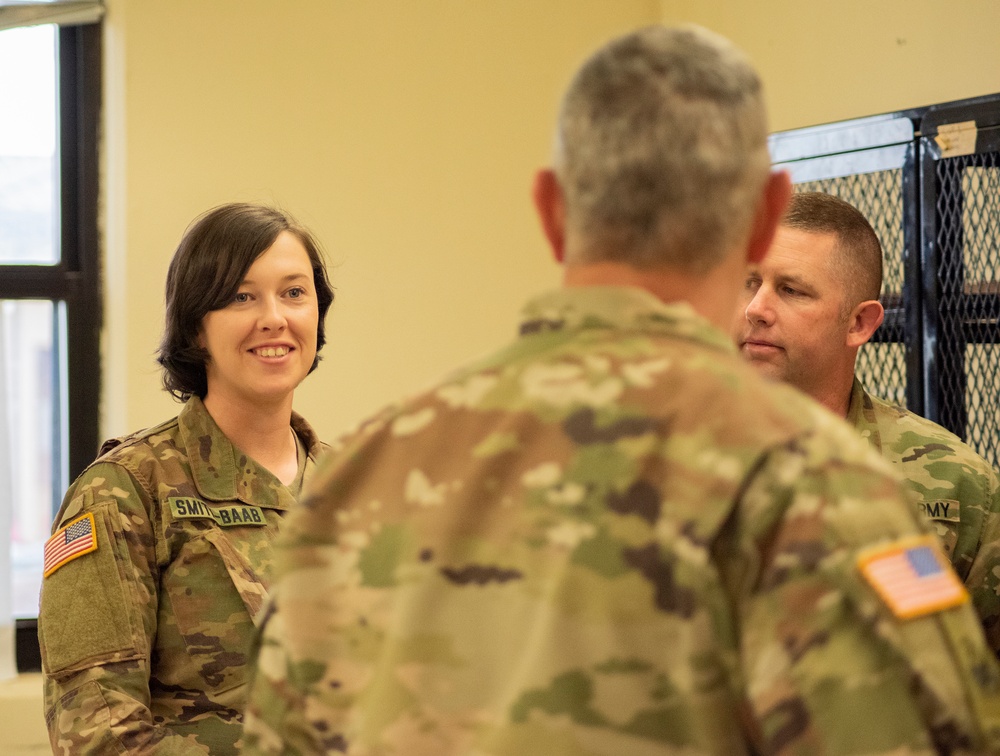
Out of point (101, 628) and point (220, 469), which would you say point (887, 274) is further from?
point (101, 628)

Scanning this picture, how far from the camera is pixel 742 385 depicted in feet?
2.53

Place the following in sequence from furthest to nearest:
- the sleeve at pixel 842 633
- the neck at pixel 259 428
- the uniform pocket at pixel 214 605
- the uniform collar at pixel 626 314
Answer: the neck at pixel 259 428 < the uniform pocket at pixel 214 605 < the uniform collar at pixel 626 314 < the sleeve at pixel 842 633

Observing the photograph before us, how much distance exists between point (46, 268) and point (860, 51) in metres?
2.29

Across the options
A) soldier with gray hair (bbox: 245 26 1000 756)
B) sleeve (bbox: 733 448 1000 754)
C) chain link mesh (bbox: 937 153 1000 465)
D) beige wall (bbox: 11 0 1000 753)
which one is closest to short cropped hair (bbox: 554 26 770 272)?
soldier with gray hair (bbox: 245 26 1000 756)

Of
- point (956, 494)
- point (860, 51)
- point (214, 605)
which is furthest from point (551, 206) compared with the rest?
point (860, 51)

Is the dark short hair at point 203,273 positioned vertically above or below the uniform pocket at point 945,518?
above

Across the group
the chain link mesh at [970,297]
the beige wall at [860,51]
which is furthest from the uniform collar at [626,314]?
the beige wall at [860,51]

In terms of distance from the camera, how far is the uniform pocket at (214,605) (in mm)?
1622

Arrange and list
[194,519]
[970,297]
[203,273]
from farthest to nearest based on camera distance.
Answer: [970,297]
[203,273]
[194,519]

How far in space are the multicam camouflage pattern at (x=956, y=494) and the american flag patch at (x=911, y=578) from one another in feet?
3.33

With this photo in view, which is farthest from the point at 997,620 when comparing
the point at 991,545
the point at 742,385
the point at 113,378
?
the point at 113,378

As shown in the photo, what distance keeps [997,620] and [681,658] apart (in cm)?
109

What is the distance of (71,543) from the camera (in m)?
1.60

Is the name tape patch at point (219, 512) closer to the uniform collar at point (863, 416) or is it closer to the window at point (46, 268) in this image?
the uniform collar at point (863, 416)
